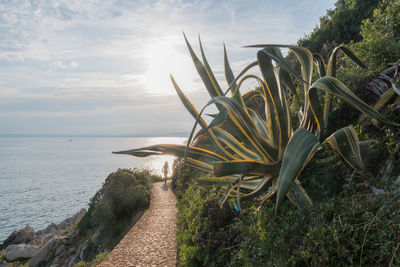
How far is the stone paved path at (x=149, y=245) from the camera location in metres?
5.56

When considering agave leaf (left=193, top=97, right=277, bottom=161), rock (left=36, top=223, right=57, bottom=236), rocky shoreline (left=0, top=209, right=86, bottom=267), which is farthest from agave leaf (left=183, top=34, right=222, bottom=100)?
rock (left=36, top=223, right=57, bottom=236)

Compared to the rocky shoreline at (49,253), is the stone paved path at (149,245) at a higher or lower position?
higher

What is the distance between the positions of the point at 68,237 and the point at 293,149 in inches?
620

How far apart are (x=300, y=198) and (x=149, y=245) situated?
507 cm

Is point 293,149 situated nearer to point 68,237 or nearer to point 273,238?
point 273,238

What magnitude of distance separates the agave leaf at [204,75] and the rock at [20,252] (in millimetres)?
15629

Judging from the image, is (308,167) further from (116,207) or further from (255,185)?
(116,207)

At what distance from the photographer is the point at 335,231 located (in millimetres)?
1935

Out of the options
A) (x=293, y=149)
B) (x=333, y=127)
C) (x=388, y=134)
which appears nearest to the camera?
(x=293, y=149)

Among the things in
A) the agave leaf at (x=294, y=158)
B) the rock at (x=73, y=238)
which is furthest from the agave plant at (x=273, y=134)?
the rock at (x=73, y=238)

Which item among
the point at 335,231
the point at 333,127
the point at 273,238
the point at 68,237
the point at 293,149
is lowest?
the point at 68,237

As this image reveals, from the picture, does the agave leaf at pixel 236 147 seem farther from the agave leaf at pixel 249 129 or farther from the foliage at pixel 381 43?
the foliage at pixel 381 43

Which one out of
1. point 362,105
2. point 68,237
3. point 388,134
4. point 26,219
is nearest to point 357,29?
point 388,134

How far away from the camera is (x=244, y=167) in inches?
92.2
